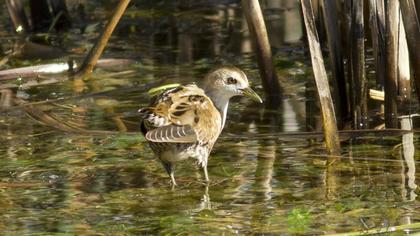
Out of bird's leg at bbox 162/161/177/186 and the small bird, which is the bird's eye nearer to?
the small bird

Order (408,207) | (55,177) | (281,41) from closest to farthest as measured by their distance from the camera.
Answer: (408,207) → (55,177) → (281,41)

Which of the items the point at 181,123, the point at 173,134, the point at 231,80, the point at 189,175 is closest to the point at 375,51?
the point at 231,80

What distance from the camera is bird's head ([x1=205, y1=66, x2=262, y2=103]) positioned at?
279 inches

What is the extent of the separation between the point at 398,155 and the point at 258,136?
106cm

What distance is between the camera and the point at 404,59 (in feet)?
25.2

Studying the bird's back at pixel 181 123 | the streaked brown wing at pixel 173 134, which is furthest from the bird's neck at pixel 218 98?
the streaked brown wing at pixel 173 134

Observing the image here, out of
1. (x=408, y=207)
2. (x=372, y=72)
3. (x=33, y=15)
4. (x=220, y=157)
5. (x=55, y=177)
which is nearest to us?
(x=408, y=207)

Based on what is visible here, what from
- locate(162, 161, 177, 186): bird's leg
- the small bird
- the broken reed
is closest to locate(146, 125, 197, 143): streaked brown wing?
the small bird

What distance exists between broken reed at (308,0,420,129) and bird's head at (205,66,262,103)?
0.69 m

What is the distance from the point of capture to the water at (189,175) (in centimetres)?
577

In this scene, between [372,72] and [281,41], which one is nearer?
[372,72]

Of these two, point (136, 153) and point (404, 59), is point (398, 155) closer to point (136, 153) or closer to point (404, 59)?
point (404, 59)

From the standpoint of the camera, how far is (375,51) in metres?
7.58

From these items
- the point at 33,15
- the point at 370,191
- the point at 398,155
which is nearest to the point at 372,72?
the point at 398,155
